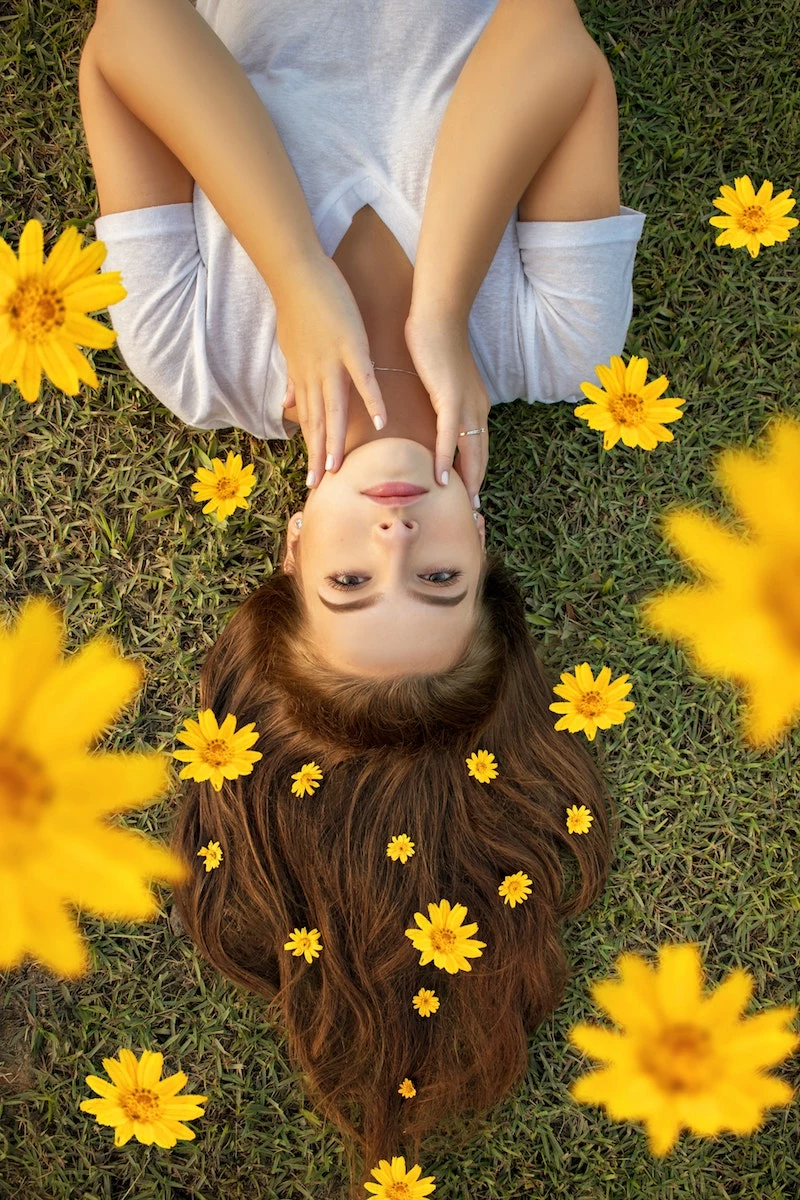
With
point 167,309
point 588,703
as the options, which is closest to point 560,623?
point 588,703

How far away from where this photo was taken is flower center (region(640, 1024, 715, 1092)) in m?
1.52

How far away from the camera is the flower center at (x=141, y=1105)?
1.49 metres

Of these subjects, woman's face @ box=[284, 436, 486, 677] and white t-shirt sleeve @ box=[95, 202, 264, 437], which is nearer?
woman's face @ box=[284, 436, 486, 677]

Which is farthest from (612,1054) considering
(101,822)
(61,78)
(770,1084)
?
(61,78)

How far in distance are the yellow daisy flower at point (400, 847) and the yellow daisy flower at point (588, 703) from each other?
0.29m

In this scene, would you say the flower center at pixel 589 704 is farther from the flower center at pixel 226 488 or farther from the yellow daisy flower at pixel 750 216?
the yellow daisy flower at pixel 750 216

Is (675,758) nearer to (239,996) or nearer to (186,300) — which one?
(239,996)

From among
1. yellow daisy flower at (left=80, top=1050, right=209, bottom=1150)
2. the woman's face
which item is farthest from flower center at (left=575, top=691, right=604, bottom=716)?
yellow daisy flower at (left=80, top=1050, right=209, bottom=1150)

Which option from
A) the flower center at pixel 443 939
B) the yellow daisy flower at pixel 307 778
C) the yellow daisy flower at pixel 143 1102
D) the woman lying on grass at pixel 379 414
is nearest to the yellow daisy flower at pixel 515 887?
the woman lying on grass at pixel 379 414

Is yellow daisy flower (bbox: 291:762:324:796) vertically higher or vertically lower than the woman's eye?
lower

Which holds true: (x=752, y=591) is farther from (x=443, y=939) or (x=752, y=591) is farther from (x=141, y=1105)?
(x=141, y=1105)

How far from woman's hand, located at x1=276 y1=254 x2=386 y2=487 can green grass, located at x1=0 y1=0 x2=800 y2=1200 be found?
38 centimetres

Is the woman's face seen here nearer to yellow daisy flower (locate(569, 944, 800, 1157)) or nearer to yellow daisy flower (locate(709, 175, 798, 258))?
yellow daisy flower (locate(709, 175, 798, 258))

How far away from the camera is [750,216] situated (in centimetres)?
153
